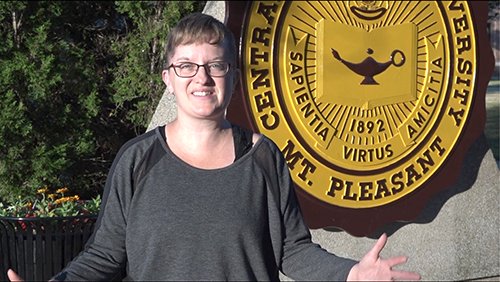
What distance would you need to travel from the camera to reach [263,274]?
7.94ft

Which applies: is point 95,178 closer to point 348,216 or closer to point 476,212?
point 348,216

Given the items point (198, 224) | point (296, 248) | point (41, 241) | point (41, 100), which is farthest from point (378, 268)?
point (41, 100)

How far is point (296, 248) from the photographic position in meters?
2.50

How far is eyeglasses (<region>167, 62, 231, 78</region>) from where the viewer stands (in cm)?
239

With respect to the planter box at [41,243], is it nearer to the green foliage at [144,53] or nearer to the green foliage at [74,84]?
the green foliage at [74,84]

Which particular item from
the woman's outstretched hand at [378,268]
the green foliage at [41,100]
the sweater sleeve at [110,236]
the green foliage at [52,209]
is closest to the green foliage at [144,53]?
the green foliage at [41,100]

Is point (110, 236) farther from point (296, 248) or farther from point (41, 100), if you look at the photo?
point (41, 100)

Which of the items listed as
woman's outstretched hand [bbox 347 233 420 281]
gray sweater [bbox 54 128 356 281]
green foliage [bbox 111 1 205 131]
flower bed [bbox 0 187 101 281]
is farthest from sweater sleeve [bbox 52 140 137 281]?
green foliage [bbox 111 1 205 131]

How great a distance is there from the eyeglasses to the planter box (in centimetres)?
211

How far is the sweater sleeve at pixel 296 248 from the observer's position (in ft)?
8.06

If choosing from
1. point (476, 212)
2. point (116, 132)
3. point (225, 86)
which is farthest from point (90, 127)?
point (225, 86)

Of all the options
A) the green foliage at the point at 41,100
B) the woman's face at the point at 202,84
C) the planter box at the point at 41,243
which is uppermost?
the woman's face at the point at 202,84

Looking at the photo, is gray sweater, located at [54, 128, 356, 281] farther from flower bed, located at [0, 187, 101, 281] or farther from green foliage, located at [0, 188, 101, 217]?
green foliage, located at [0, 188, 101, 217]

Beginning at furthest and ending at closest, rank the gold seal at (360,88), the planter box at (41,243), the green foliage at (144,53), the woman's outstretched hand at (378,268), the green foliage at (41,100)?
1. the green foliage at (144,53)
2. the green foliage at (41,100)
3. the gold seal at (360,88)
4. the planter box at (41,243)
5. the woman's outstretched hand at (378,268)
